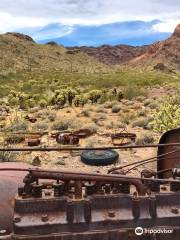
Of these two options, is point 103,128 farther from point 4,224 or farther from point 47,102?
point 4,224

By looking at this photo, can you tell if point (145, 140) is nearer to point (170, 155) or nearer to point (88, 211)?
point (170, 155)

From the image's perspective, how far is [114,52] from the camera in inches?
7003

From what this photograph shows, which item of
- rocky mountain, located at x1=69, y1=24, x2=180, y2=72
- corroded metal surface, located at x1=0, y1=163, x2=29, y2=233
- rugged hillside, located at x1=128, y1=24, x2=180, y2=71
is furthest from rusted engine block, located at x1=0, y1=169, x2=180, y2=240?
rugged hillside, located at x1=128, y1=24, x2=180, y2=71

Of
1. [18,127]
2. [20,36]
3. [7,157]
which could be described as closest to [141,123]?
[18,127]

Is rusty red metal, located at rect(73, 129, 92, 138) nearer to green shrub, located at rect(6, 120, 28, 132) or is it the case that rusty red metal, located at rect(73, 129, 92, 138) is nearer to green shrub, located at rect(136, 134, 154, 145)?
green shrub, located at rect(136, 134, 154, 145)

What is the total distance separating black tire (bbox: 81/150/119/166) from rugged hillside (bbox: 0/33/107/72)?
215ft

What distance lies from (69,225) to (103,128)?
1686 centimetres

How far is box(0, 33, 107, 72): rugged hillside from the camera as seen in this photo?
8678 cm

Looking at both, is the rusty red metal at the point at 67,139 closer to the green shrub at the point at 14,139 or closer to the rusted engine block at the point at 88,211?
the green shrub at the point at 14,139

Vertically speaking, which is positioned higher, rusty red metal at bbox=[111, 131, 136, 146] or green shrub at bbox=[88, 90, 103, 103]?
green shrub at bbox=[88, 90, 103, 103]

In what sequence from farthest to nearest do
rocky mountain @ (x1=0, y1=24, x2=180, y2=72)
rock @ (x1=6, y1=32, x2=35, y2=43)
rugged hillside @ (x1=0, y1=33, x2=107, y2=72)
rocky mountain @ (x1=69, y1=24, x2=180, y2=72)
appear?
rocky mountain @ (x1=69, y1=24, x2=180, y2=72), rock @ (x1=6, y1=32, x2=35, y2=43), rocky mountain @ (x1=0, y1=24, x2=180, y2=72), rugged hillside @ (x1=0, y1=33, x2=107, y2=72)

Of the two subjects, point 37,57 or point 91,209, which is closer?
point 91,209

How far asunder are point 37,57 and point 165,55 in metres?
→ 47.9

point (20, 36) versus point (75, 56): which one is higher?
point (20, 36)
